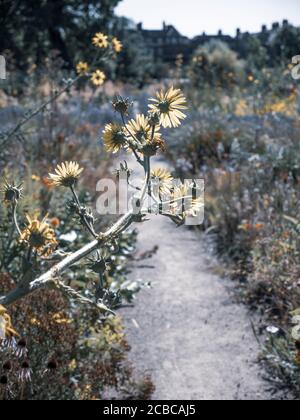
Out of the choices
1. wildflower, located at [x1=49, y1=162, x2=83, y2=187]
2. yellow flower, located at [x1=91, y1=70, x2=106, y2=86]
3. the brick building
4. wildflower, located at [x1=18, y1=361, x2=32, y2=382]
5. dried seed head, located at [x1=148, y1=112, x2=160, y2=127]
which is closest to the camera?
dried seed head, located at [x1=148, y1=112, x2=160, y2=127]

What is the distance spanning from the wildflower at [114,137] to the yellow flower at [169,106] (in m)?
0.11

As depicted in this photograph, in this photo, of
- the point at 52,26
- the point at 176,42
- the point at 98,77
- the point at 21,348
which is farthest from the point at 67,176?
the point at 176,42

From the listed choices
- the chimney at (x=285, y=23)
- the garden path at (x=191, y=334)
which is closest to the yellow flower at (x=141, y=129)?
the garden path at (x=191, y=334)

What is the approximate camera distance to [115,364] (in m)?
2.96

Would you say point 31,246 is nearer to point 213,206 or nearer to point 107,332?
point 107,332

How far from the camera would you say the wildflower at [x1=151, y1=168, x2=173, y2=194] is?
56.1 inches

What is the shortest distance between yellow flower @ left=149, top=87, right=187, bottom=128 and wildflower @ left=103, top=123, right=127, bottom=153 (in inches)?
4.5

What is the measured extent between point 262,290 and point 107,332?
4.53ft

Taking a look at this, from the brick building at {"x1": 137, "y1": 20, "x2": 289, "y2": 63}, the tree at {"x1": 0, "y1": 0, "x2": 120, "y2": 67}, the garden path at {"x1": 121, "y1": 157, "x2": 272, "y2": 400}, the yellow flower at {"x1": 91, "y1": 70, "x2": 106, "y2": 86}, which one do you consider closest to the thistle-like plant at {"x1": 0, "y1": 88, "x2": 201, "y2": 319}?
the garden path at {"x1": 121, "y1": 157, "x2": 272, "y2": 400}

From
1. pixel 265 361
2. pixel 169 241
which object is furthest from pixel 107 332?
pixel 169 241

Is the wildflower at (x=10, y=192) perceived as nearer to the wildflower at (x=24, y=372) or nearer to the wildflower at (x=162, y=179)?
the wildflower at (x=162, y=179)

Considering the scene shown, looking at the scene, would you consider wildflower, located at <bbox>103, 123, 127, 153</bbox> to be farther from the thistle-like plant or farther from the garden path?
the garden path

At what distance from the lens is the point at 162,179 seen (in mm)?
1475

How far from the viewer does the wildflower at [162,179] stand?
142cm
